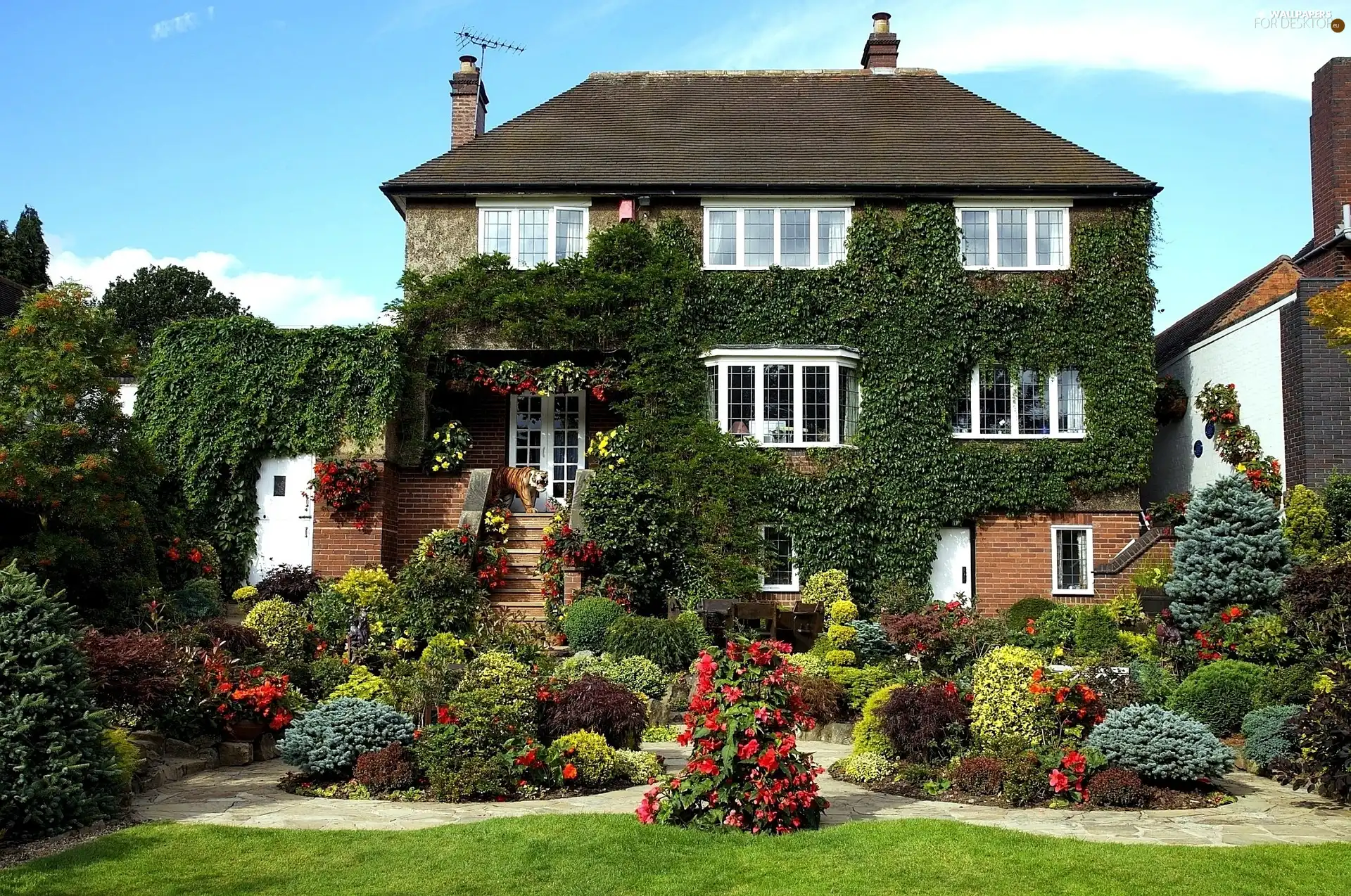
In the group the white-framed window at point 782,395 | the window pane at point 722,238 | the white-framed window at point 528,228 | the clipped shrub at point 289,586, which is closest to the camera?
the clipped shrub at point 289,586

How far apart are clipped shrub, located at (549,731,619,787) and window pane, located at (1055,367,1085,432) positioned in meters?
13.1

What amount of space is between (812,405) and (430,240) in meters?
7.55

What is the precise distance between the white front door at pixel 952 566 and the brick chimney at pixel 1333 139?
26.6 feet

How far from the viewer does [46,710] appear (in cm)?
811

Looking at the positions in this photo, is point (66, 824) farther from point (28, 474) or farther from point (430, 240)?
Result: point (430, 240)

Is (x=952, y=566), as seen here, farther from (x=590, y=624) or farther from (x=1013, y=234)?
(x=590, y=624)

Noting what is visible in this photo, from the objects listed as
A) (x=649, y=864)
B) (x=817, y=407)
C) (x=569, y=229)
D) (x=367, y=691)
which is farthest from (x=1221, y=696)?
(x=569, y=229)

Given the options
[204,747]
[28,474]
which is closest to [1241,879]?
[204,747]

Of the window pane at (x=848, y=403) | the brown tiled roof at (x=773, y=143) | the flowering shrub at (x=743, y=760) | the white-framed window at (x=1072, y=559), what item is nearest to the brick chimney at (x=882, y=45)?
the brown tiled roof at (x=773, y=143)

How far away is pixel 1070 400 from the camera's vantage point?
20.4 meters

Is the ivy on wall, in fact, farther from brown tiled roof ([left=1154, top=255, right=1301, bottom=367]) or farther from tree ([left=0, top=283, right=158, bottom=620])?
brown tiled roof ([left=1154, top=255, right=1301, bottom=367])

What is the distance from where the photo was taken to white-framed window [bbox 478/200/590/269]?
68.8ft

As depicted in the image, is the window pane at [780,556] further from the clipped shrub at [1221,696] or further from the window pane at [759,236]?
the clipped shrub at [1221,696]

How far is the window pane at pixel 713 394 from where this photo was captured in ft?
66.0
